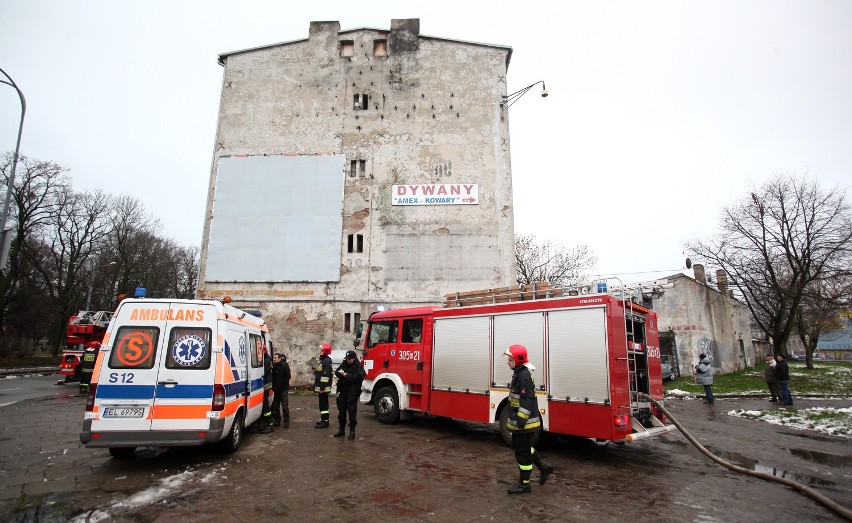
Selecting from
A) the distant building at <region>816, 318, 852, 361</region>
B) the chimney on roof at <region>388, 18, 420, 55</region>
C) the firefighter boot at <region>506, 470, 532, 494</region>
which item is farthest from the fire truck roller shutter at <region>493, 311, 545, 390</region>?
the distant building at <region>816, 318, 852, 361</region>

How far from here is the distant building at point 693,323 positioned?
74.7 feet

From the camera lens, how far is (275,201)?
20922 millimetres

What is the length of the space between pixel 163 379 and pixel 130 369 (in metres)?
0.50

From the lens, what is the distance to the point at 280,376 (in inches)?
398

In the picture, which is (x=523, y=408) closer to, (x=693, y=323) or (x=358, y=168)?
(x=358, y=168)

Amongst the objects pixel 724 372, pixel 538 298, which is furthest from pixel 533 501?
pixel 724 372

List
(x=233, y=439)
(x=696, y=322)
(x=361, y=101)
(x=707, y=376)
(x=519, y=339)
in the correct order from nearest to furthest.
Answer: (x=233, y=439) < (x=519, y=339) < (x=707, y=376) < (x=361, y=101) < (x=696, y=322)

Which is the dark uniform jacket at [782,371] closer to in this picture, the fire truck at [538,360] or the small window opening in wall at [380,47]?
the fire truck at [538,360]

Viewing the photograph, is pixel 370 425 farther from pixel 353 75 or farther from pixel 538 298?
pixel 353 75

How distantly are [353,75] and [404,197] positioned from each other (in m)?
7.05

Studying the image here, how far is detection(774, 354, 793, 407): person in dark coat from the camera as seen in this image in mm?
14023

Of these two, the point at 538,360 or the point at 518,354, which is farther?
the point at 538,360

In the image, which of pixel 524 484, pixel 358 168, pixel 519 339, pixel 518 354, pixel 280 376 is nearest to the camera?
pixel 524 484

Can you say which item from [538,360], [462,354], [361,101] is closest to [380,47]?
[361,101]
